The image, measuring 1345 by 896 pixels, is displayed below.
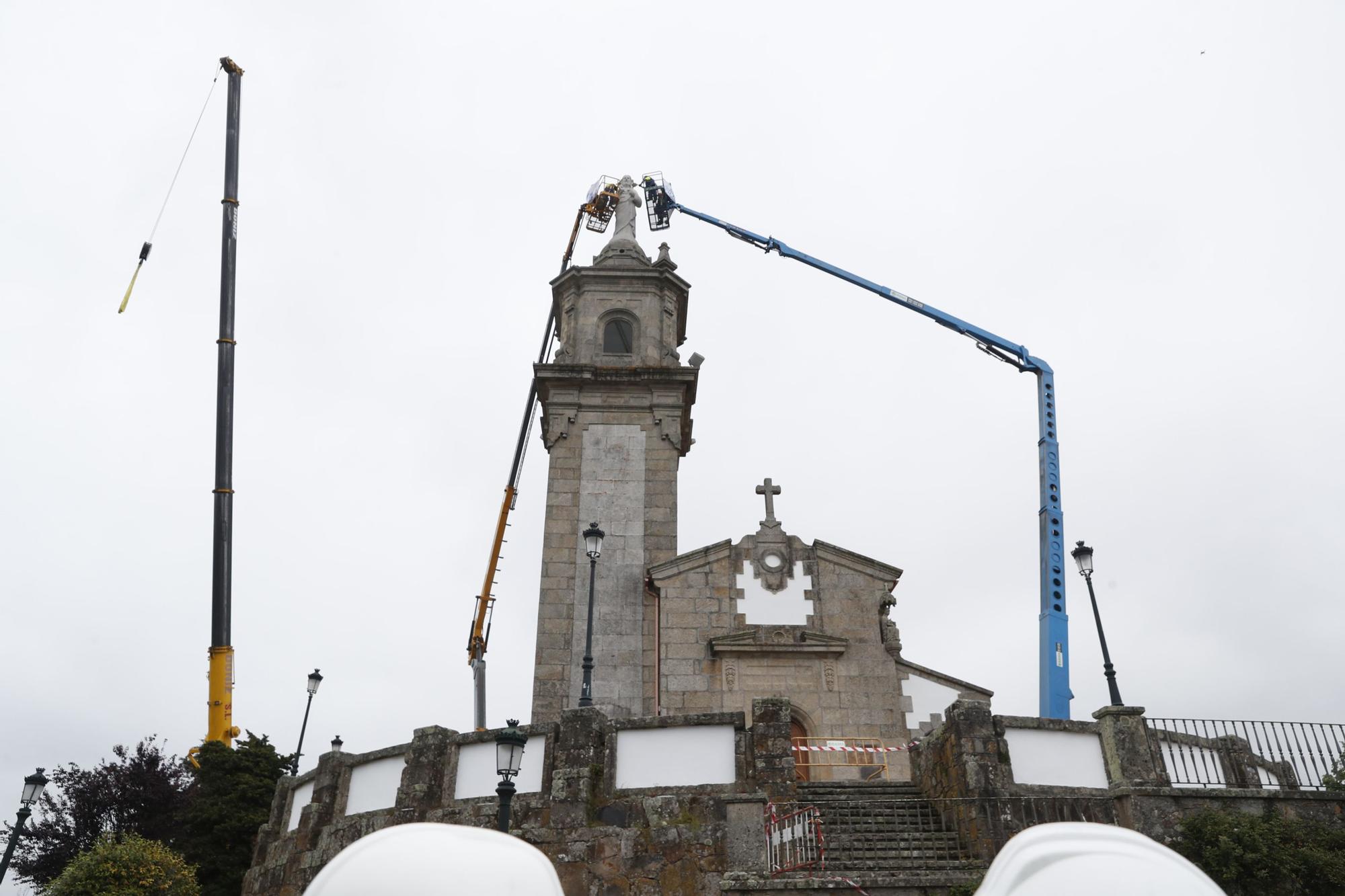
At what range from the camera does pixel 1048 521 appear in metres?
17.2

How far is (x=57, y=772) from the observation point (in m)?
21.6

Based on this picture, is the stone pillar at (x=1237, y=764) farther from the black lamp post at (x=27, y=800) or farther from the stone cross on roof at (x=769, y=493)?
the black lamp post at (x=27, y=800)

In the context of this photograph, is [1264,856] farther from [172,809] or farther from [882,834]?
[172,809]

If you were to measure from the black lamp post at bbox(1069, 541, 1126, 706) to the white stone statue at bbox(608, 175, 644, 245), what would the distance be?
13571 mm

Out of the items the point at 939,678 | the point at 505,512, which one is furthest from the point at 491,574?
the point at 939,678

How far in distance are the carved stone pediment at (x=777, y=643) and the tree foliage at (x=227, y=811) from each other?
322 inches

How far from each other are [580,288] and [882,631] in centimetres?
1008

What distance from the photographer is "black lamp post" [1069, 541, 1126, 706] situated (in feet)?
41.0

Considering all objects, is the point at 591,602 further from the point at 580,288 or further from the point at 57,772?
the point at 57,772

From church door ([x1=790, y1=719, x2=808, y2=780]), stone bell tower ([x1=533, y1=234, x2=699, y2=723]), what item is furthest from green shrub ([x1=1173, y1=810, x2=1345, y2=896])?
stone bell tower ([x1=533, y1=234, x2=699, y2=723])

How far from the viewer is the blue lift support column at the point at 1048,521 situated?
15432 mm

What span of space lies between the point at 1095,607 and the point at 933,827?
479 cm

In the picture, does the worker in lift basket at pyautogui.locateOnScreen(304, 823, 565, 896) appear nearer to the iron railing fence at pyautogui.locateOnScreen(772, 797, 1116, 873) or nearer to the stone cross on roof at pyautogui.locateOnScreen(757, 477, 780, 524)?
the iron railing fence at pyautogui.locateOnScreen(772, 797, 1116, 873)

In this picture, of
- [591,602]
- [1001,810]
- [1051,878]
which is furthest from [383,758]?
[1051,878]
